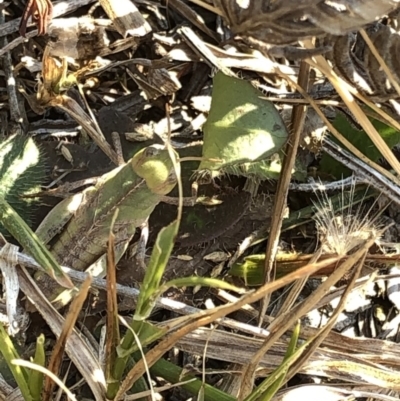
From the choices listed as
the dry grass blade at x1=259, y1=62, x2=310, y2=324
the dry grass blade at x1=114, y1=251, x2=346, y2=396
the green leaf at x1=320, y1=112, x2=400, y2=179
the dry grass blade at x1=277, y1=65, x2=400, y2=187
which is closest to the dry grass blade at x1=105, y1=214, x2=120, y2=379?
the dry grass blade at x1=114, y1=251, x2=346, y2=396

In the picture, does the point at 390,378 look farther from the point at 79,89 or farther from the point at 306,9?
the point at 79,89

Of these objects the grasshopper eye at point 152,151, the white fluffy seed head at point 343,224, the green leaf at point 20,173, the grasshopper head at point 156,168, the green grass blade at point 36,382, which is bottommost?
the green grass blade at point 36,382

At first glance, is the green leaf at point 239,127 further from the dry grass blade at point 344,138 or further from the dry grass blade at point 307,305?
the dry grass blade at point 307,305

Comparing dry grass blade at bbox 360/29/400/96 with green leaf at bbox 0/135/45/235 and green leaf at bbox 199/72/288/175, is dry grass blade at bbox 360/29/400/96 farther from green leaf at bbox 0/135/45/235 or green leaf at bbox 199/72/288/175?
green leaf at bbox 0/135/45/235

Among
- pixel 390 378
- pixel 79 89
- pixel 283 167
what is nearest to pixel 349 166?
pixel 283 167

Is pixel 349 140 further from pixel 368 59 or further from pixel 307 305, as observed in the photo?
pixel 307 305

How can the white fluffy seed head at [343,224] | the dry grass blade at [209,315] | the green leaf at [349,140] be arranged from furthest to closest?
the green leaf at [349,140], the white fluffy seed head at [343,224], the dry grass blade at [209,315]

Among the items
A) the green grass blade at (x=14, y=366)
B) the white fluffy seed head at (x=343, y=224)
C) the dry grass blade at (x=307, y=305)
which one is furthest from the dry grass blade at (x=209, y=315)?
the white fluffy seed head at (x=343, y=224)
